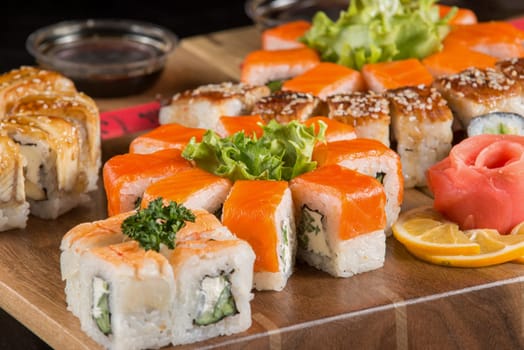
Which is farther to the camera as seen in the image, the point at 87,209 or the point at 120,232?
the point at 87,209

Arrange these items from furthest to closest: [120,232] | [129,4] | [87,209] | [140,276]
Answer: [129,4], [87,209], [120,232], [140,276]

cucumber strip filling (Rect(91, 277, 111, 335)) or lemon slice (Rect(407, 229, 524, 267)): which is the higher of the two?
cucumber strip filling (Rect(91, 277, 111, 335))

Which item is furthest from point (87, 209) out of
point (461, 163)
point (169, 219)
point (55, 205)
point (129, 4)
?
point (129, 4)

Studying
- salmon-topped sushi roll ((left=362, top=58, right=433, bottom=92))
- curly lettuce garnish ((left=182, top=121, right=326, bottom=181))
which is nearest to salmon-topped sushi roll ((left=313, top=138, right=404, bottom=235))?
curly lettuce garnish ((left=182, top=121, right=326, bottom=181))

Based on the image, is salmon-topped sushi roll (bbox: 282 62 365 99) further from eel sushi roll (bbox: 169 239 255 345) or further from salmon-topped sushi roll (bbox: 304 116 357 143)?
eel sushi roll (bbox: 169 239 255 345)

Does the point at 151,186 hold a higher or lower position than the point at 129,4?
higher

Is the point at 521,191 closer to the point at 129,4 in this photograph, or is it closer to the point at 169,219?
the point at 169,219

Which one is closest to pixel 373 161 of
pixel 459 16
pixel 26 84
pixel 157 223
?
pixel 157 223

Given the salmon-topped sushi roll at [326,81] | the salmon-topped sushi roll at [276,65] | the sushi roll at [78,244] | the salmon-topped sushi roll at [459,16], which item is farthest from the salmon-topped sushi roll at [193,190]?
the salmon-topped sushi roll at [459,16]
